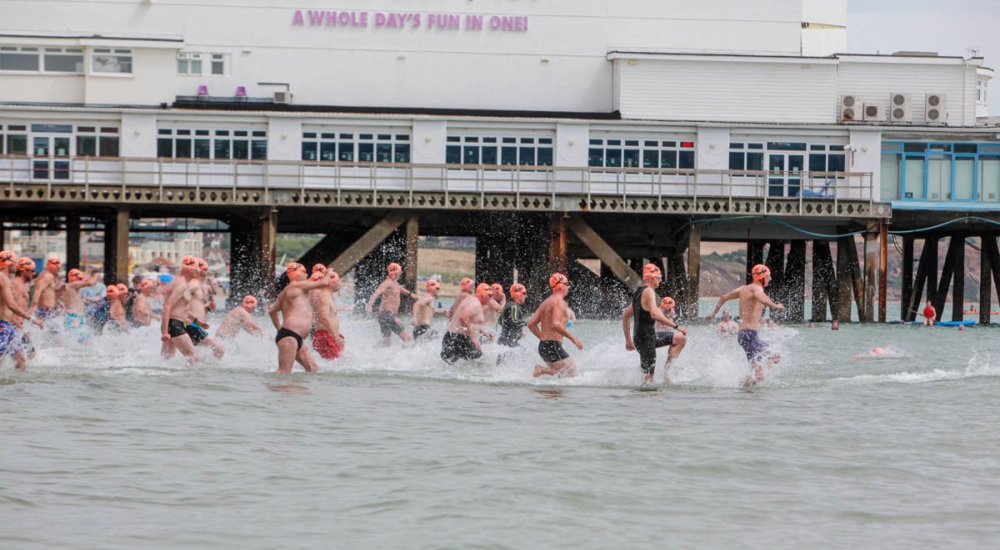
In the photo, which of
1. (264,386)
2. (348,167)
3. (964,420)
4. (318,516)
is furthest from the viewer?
(348,167)

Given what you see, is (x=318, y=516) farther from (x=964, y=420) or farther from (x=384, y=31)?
(x=384, y=31)

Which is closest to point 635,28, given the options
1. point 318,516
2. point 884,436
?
point 884,436

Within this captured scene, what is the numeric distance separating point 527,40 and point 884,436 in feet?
110

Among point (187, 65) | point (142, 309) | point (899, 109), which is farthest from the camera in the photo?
point (899, 109)

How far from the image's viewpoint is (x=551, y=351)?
1677 cm

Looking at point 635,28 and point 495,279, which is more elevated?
point 635,28

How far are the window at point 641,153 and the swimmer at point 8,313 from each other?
26962 mm

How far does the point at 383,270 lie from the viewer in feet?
134

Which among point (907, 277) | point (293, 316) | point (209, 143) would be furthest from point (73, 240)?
point (293, 316)

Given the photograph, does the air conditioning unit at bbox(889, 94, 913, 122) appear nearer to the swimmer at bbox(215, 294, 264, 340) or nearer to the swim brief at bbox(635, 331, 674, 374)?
the swimmer at bbox(215, 294, 264, 340)

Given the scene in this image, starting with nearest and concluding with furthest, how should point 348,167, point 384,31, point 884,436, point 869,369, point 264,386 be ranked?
point 884,436
point 264,386
point 869,369
point 348,167
point 384,31

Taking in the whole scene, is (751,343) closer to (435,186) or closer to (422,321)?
(422,321)

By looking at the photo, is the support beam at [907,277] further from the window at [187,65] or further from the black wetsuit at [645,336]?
the black wetsuit at [645,336]

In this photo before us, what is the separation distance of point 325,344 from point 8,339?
3.80 m
